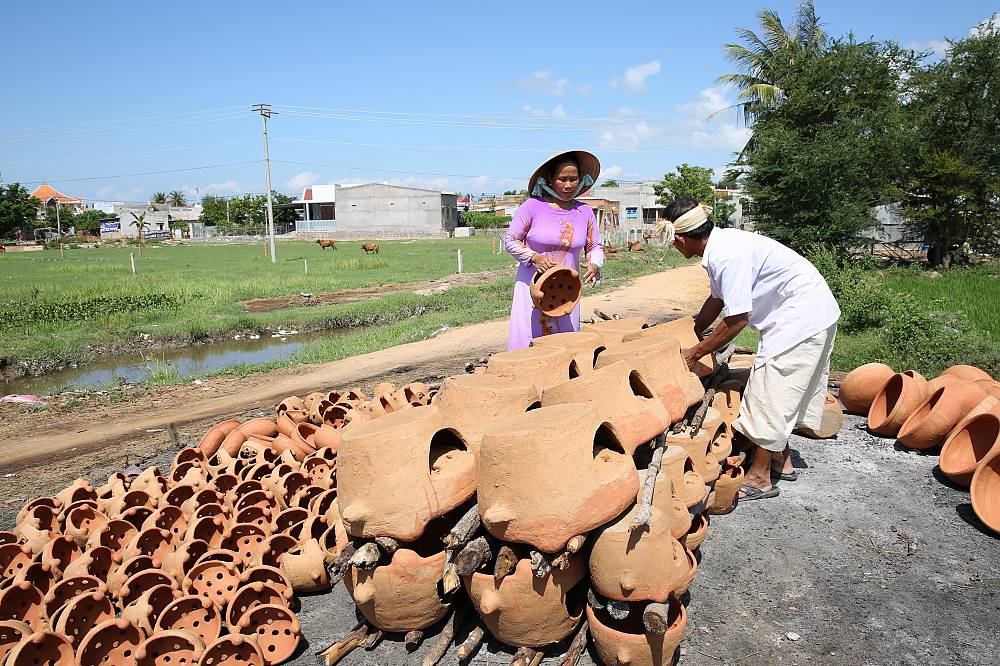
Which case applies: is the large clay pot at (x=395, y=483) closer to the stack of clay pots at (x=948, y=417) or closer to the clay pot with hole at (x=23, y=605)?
the clay pot with hole at (x=23, y=605)

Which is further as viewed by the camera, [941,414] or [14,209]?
[14,209]

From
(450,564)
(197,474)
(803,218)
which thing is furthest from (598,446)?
(803,218)

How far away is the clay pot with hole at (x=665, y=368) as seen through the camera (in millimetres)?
3027

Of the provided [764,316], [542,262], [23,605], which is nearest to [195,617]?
[23,605]

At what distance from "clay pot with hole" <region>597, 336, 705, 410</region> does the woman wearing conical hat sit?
1051mm

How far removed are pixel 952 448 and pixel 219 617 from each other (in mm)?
4115

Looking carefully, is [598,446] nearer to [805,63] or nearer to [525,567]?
[525,567]

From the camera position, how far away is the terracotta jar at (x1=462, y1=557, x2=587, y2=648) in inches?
88.6

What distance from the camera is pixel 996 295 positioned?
1117 centimetres

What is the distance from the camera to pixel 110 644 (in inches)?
95.9

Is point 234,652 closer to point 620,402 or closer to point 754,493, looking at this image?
point 620,402

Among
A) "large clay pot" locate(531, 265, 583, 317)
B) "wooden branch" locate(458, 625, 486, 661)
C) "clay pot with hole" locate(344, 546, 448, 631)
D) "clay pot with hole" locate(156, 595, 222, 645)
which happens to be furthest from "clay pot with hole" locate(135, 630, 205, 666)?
"large clay pot" locate(531, 265, 583, 317)

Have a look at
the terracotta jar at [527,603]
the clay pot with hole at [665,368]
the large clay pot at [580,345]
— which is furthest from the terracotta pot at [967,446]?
the terracotta jar at [527,603]

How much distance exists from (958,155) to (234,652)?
61.8 ft
